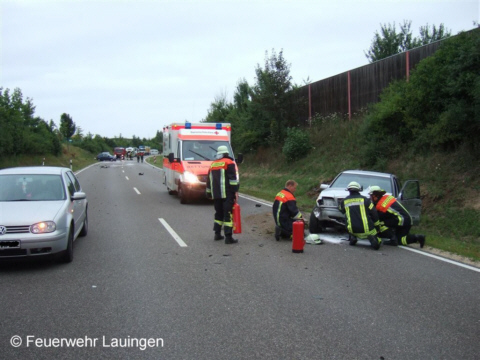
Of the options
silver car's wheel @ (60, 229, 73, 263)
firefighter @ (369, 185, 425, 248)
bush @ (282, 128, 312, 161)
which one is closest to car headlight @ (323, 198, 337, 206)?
firefighter @ (369, 185, 425, 248)

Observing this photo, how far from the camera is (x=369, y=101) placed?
2234cm

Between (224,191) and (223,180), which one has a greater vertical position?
(223,180)

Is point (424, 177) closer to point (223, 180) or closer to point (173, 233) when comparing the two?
point (223, 180)

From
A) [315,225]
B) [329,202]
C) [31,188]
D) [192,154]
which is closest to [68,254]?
[31,188]

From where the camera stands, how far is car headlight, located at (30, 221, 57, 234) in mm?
6638

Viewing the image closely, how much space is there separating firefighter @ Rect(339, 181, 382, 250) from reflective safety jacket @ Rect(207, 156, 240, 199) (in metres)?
2.27

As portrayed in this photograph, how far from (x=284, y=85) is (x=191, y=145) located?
10773 millimetres

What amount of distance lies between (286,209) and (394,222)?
2165 mm

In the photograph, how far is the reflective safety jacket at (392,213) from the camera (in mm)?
9062

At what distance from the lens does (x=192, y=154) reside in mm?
16453

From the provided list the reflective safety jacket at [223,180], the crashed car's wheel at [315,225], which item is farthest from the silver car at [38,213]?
the crashed car's wheel at [315,225]

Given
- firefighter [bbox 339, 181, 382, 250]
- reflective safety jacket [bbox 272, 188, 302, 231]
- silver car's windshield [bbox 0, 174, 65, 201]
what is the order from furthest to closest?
1. reflective safety jacket [bbox 272, 188, 302, 231]
2. firefighter [bbox 339, 181, 382, 250]
3. silver car's windshield [bbox 0, 174, 65, 201]

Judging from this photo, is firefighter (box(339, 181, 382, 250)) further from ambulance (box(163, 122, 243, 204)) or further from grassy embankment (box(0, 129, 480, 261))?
ambulance (box(163, 122, 243, 204))

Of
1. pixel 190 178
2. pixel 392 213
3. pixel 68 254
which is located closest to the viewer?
pixel 68 254
